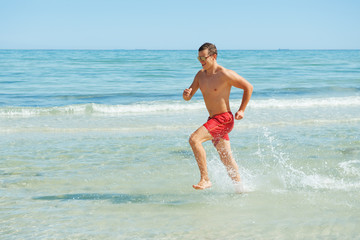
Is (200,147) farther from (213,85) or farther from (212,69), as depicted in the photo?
(212,69)

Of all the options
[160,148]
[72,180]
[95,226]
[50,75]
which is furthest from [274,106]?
[50,75]

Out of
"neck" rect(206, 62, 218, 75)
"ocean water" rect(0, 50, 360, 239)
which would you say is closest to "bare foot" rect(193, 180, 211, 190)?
"ocean water" rect(0, 50, 360, 239)

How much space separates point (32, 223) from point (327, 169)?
12.6ft

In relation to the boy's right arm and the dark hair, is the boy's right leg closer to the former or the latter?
the boy's right arm

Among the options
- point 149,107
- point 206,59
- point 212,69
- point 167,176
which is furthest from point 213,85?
point 149,107

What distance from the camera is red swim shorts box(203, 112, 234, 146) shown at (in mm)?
4488

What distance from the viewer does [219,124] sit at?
14.8ft

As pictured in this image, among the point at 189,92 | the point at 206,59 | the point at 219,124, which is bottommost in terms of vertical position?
the point at 219,124

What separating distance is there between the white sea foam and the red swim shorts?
790 centimetres

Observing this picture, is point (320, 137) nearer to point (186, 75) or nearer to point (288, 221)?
point (288, 221)

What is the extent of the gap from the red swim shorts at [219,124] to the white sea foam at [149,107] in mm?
7900

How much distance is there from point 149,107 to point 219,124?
8.79 m

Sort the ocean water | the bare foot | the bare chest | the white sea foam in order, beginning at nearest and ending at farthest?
the ocean water → the bare foot → the bare chest → the white sea foam
